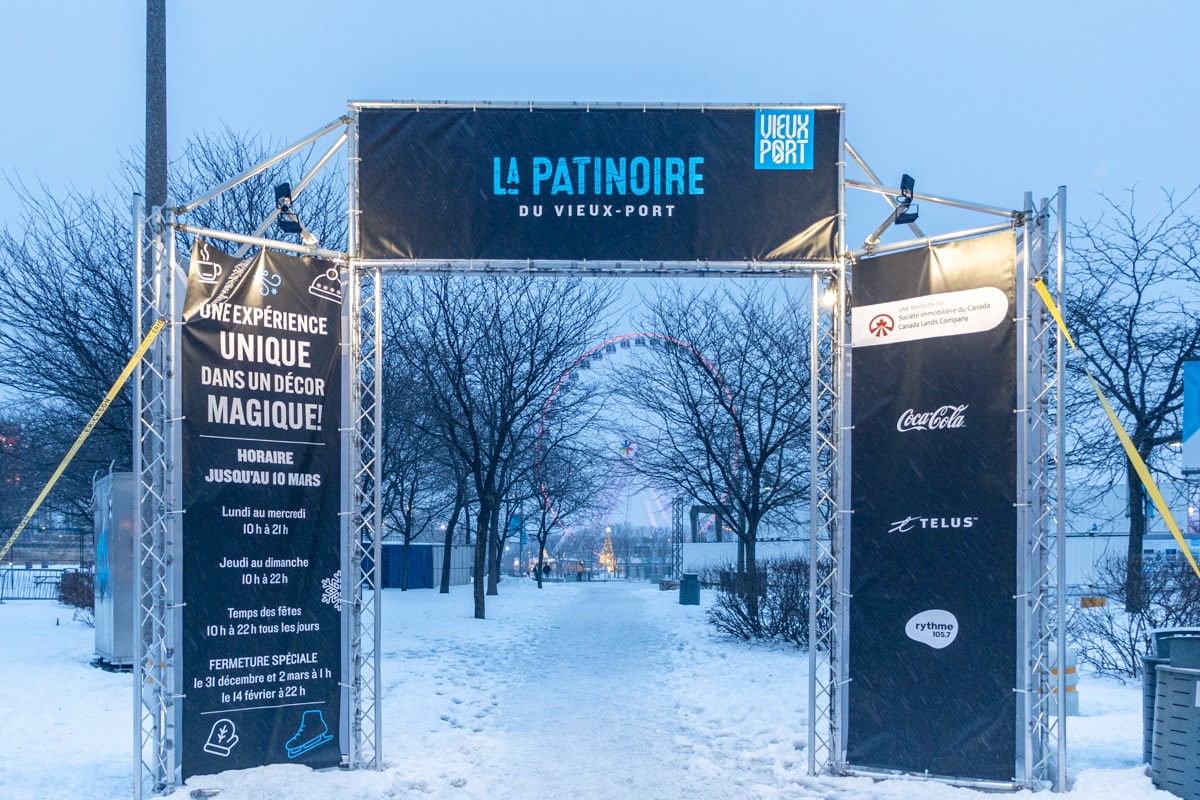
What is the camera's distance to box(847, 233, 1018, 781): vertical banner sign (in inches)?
305

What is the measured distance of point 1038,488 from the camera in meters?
7.68

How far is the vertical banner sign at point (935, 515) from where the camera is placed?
775 centimetres

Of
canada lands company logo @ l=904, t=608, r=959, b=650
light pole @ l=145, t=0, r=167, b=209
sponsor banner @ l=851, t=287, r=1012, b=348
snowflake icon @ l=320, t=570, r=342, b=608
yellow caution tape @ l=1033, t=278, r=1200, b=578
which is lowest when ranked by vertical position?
canada lands company logo @ l=904, t=608, r=959, b=650

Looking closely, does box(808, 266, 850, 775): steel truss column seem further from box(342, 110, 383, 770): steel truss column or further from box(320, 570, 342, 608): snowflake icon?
box(320, 570, 342, 608): snowflake icon

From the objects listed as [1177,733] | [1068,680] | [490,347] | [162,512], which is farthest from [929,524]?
[490,347]

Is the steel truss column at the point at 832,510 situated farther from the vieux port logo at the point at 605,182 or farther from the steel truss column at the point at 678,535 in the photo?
the steel truss column at the point at 678,535

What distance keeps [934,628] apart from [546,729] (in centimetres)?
397

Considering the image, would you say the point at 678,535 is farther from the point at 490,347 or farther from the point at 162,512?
the point at 162,512

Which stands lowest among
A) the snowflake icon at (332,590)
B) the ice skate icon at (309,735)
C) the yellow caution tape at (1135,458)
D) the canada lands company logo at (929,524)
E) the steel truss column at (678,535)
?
the steel truss column at (678,535)

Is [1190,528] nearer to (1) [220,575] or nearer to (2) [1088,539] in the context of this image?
(2) [1088,539]

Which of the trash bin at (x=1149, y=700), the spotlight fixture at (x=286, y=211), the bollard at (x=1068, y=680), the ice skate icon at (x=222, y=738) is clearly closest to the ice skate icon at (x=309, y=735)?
the ice skate icon at (x=222, y=738)

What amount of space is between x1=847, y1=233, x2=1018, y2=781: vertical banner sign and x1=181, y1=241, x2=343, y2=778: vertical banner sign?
4286 mm

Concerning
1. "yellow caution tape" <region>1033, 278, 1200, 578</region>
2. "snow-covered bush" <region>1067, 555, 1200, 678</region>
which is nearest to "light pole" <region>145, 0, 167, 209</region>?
"yellow caution tape" <region>1033, 278, 1200, 578</region>

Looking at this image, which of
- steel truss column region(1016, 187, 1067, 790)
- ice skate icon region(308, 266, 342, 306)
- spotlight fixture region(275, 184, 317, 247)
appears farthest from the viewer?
ice skate icon region(308, 266, 342, 306)
